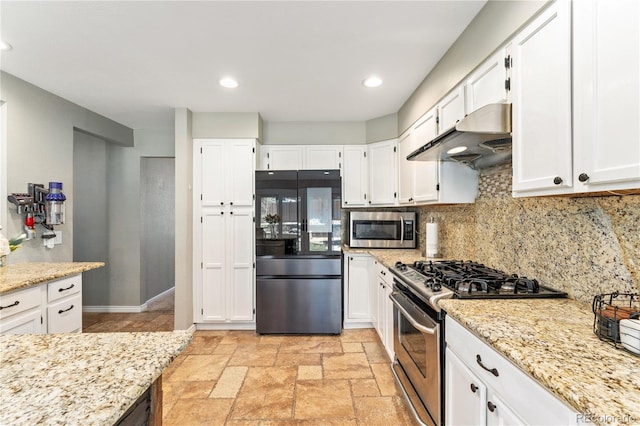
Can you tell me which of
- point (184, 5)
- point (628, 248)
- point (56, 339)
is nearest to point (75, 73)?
point (184, 5)

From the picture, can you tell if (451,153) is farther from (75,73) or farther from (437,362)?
(75,73)

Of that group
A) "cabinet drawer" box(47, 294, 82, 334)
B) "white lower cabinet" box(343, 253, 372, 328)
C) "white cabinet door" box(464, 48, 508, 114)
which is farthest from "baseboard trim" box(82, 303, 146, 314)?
"white cabinet door" box(464, 48, 508, 114)

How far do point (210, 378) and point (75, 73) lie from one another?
2805 millimetres

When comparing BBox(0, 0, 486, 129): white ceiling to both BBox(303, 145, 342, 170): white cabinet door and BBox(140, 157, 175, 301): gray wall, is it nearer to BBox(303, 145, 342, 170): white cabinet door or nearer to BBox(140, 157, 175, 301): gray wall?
BBox(303, 145, 342, 170): white cabinet door

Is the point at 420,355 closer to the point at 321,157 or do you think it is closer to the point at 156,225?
the point at 321,157

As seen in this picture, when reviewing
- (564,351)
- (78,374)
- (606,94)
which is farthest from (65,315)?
(606,94)

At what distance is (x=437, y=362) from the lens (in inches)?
60.8

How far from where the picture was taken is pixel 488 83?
1681mm

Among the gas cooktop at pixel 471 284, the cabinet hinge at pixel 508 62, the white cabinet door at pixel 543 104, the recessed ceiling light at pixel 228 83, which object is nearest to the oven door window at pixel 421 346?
the gas cooktop at pixel 471 284

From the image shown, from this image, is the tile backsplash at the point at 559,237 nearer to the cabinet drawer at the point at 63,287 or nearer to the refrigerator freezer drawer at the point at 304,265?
the refrigerator freezer drawer at the point at 304,265

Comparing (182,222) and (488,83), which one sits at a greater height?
(488,83)

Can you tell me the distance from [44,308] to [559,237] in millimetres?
3214

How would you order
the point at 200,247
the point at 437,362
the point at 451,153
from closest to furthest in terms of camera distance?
the point at 437,362 → the point at 451,153 → the point at 200,247

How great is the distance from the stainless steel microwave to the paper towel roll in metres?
0.65
